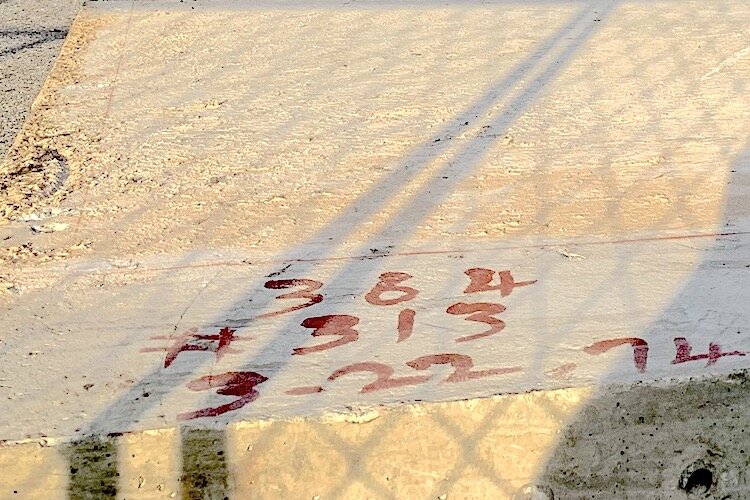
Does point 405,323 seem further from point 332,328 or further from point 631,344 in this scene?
point 631,344

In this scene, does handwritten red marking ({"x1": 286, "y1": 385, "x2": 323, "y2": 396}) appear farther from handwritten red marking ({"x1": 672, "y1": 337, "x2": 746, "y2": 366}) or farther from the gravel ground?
the gravel ground

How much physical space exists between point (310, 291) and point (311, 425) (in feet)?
1.47

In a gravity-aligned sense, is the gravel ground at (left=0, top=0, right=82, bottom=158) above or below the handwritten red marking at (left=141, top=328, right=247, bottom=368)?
above

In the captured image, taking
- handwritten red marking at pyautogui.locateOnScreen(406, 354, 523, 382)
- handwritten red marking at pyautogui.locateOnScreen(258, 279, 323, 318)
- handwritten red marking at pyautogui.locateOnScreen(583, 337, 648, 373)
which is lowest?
handwritten red marking at pyautogui.locateOnScreen(583, 337, 648, 373)

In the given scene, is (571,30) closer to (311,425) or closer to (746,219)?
(746,219)

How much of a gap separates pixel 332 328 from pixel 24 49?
8.23 feet

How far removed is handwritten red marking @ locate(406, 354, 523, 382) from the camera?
171cm

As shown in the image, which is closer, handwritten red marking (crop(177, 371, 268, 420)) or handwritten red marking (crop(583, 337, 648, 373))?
handwritten red marking (crop(177, 371, 268, 420))

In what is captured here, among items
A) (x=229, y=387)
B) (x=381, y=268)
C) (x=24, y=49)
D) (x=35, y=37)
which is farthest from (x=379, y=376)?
(x=35, y=37)

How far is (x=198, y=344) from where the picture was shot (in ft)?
→ 5.97

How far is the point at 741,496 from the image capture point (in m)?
1.74

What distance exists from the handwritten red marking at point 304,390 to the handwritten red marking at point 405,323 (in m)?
0.21

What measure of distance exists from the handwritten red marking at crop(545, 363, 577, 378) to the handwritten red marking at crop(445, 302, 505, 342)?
166 mm

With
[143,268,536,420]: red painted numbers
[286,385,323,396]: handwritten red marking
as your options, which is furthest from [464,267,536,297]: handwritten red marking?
[286,385,323,396]: handwritten red marking
